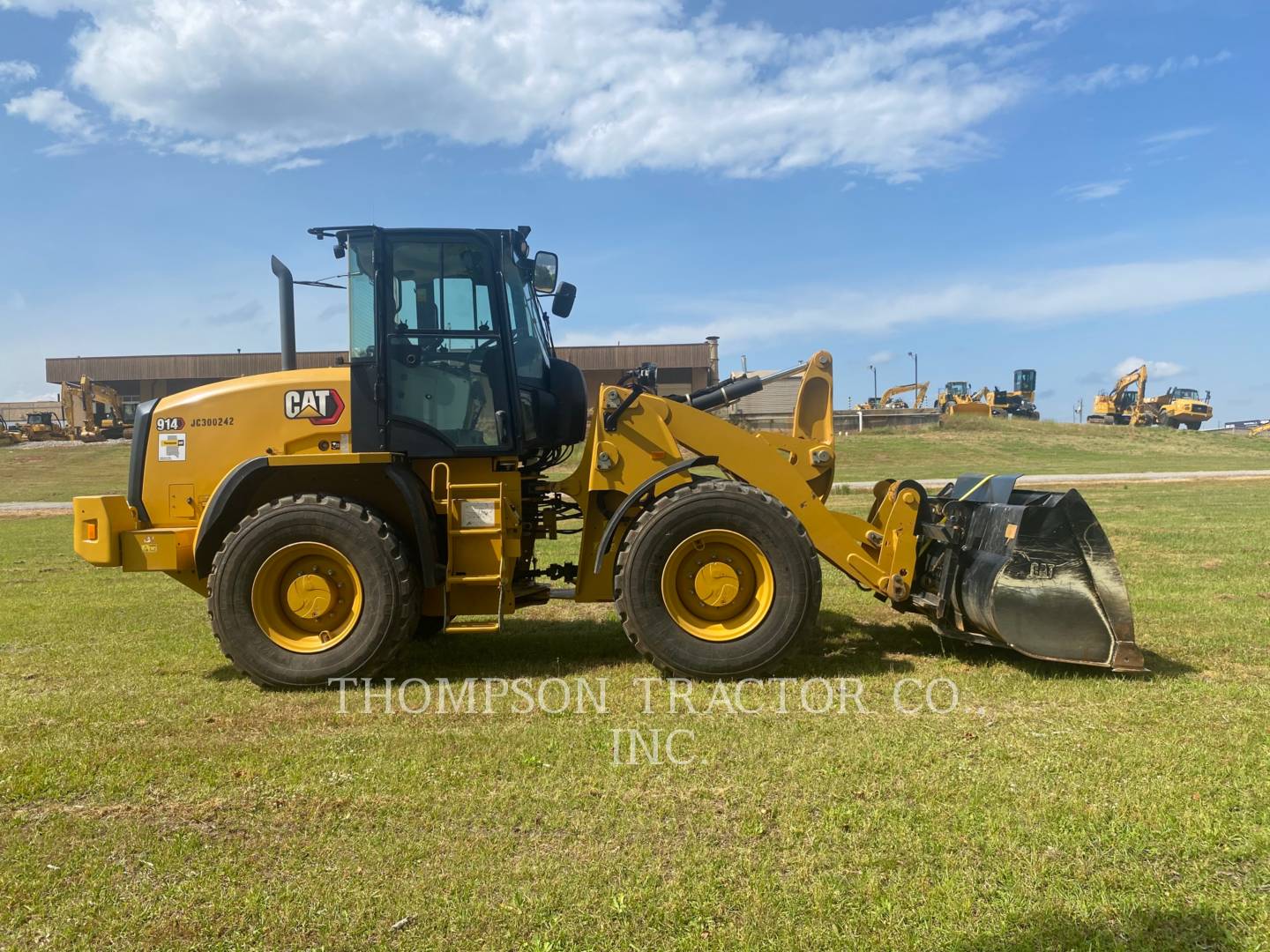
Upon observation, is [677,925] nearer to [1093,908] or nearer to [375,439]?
[1093,908]

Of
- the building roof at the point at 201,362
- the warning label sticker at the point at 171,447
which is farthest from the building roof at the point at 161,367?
the warning label sticker at the point at 171,447

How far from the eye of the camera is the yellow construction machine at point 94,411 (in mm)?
44312

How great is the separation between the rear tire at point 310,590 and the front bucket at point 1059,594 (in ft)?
11.8

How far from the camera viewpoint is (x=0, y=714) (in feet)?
16.8

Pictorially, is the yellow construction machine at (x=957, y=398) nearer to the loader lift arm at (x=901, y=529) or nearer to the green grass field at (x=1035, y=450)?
the green grass field at (x=1035, y=450)

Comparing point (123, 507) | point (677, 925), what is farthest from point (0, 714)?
point (677, 925)

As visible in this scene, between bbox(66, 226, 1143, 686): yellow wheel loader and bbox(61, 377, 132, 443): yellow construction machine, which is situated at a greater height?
bbox(61, 377, 132, 443): yellow construction machine

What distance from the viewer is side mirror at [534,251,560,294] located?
20.7 feet

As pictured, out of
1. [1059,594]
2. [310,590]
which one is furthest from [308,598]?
[1059,594]

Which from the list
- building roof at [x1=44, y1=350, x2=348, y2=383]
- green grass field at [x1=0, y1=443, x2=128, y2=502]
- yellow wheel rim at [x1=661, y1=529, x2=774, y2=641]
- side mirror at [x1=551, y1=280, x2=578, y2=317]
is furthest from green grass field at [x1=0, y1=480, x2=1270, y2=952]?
building roof at [x1=44, y1=350, x2=348, y2=383]

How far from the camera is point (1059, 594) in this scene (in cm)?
533

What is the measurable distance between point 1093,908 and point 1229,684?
120 inches

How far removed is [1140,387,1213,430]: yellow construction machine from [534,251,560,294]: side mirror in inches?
2251

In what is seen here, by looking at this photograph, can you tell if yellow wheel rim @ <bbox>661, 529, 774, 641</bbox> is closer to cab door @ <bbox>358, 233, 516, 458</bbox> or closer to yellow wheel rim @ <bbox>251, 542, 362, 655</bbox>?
cab door @ <bbox>358, 233, 516, 458</bbox>
